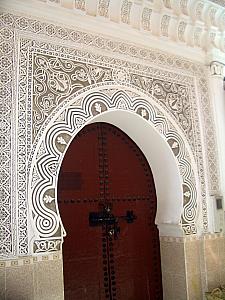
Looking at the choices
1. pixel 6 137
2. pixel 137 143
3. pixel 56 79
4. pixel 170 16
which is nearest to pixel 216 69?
pixel 170 16

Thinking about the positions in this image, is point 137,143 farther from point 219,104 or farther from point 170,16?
point 170,16

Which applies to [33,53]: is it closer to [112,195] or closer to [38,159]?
[38,159]

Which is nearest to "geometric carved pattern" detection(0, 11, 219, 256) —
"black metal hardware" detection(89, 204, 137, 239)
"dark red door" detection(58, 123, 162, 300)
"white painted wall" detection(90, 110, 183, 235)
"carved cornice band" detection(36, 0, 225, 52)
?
"carved cornice band" detection(36, 0, 225, 52)

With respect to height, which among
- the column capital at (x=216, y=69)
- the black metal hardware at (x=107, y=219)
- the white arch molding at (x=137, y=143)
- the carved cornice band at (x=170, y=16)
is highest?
the carved cornice band at (x=170, y=16)

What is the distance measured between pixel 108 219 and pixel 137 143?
28.6 inches

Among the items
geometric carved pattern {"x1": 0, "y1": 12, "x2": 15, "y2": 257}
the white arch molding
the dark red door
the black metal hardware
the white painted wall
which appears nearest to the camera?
geometric carved pattern {"x1": 0, "y1": 12, "x2": 15, "y2": 257}

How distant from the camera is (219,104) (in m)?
3.20

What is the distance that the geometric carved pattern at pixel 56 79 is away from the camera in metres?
2.12

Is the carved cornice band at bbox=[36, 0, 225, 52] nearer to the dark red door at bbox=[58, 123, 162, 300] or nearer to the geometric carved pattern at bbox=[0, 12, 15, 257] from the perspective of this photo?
the geometric carved pattern at bbox=[0, 12, 15, 257]

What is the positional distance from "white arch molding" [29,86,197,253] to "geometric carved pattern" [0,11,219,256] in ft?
0.16

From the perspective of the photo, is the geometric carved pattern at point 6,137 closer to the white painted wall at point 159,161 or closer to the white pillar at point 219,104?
the white painted wall at point 159,161

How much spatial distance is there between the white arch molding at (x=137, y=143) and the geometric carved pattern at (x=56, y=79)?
0.16ft

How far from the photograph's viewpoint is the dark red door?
8.52ft

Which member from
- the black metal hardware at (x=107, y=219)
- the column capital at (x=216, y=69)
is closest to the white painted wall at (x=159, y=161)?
the black metal hardware at (x=107, y=219)
